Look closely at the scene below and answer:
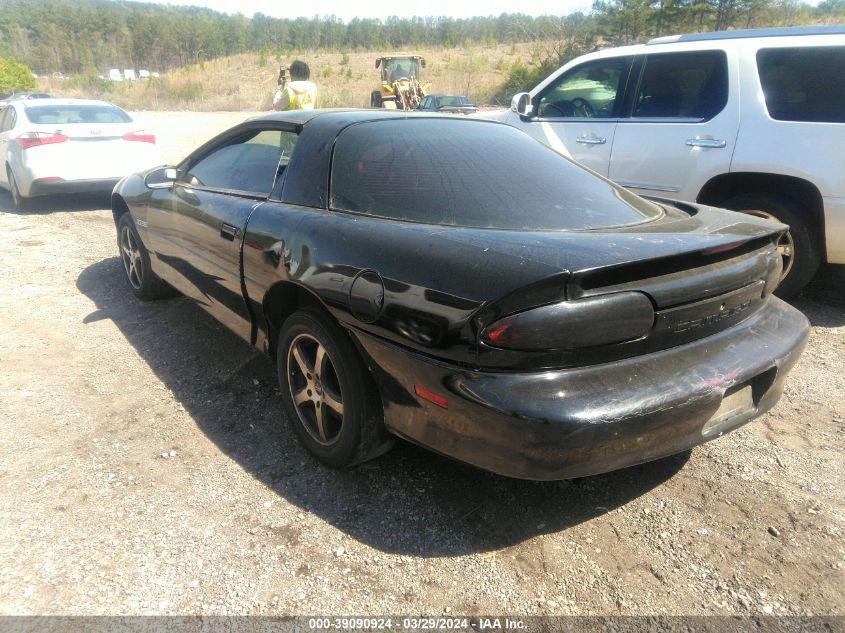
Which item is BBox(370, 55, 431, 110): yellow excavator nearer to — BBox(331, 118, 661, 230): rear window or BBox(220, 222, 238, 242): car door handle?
BBox(220, 222, 238, 242): car door handle

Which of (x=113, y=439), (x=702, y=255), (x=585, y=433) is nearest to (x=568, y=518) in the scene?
(x=585, y=433)

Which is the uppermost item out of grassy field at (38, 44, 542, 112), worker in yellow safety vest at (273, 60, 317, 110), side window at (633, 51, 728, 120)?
side window at (633, 51, 728, 120)

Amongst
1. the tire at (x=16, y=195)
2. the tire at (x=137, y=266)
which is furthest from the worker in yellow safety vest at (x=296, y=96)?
the tire at (x=16, y=195)

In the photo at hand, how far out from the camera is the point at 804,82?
4.38 metres

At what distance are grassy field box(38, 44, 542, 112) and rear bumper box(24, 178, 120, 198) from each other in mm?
32435

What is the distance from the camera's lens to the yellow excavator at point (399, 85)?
21.9m

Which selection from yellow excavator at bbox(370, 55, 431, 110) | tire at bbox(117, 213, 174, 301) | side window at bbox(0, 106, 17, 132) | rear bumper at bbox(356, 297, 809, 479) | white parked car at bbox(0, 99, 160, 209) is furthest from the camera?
yellow excavator at bbox(370, 55, 431, 110)

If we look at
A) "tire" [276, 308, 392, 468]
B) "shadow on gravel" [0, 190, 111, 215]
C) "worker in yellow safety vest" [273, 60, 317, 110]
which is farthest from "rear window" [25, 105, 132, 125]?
"tire" [276, 308, 392, 468]

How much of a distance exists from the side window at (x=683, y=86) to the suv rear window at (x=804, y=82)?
0.30m

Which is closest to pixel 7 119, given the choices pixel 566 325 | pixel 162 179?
pixel 162 179

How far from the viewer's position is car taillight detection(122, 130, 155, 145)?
27.1 ft

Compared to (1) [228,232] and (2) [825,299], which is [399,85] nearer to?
(2) [825,299]

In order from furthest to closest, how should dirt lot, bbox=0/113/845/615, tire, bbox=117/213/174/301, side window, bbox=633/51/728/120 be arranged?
side window, bbox=633/51/728/120 → tire, bbox=117/213/174/301 → dirt lot, bbox=0/113/845/615

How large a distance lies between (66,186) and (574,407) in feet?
26.8
